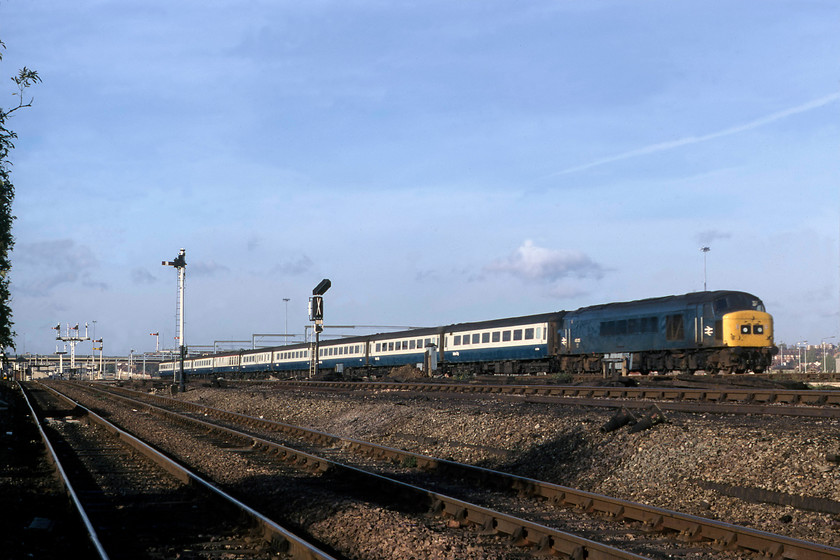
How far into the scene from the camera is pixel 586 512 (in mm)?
10562

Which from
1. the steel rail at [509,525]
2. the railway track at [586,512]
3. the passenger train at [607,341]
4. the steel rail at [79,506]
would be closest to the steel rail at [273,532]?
the steel rail at [79,506]

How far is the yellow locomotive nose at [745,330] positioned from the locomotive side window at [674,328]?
1906mm

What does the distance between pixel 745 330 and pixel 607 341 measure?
673 centimetres

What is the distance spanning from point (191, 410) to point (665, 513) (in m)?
26.2

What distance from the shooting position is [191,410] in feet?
106

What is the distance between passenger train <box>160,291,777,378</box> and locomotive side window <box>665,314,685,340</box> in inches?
1.6

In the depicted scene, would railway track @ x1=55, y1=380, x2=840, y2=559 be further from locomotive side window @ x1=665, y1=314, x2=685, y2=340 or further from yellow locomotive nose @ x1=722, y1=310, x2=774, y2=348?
locomotive side window @ x1=665, y1=314, x2=685, y2=340

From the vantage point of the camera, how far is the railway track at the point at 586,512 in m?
8.31

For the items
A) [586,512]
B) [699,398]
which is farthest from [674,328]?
[586,512]

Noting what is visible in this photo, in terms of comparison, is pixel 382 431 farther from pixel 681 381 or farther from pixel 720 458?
pixel 681 381

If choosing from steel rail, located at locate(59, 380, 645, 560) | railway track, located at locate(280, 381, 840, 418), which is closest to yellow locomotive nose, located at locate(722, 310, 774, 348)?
railway track, located at locate(280, 381, 840, 418)

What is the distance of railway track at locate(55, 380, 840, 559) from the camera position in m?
8.31

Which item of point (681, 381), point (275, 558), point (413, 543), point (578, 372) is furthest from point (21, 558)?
point (578, 372)

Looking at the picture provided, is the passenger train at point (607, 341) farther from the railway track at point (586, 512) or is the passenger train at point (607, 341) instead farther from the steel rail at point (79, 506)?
the steel rail at point (79, 506)
